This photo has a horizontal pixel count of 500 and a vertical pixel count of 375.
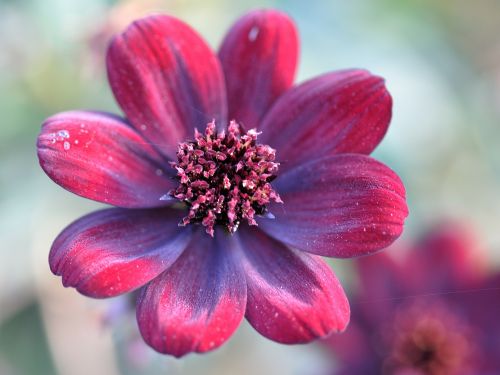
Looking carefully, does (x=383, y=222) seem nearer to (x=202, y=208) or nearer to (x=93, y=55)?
(x=202, y=208)

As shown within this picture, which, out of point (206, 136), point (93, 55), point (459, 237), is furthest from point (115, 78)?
point (459, 237)

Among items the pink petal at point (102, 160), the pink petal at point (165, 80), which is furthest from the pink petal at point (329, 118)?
the pink petal at point (102, 160)

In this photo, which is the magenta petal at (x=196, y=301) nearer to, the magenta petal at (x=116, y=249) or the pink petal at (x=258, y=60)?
the magenta petal at (x=116, y=249)

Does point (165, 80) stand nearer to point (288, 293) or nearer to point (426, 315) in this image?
point (288, 293)

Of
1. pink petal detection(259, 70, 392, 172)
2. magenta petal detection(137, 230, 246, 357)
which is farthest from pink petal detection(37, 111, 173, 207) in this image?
pink petal detection(259, 70, 392, 172)

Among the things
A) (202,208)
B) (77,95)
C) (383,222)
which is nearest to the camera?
(383,222)

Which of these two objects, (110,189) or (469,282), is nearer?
(110,189)
